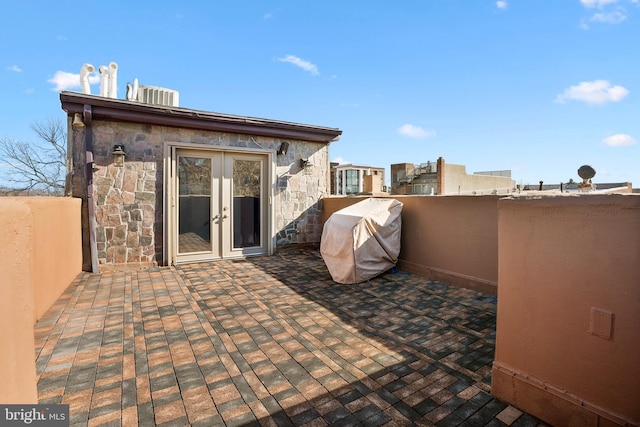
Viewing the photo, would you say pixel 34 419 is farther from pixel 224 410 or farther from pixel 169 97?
pixel 169 97

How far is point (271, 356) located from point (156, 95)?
6104mm

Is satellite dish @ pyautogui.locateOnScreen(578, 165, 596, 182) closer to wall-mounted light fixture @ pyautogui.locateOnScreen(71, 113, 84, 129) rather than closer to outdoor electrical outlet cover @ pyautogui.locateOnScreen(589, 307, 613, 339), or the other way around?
outdoor electrical outlet cover @ pyautogui.locateOnScreen(589, 307, 613, 339)

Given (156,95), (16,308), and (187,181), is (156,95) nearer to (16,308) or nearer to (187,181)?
(187,181)

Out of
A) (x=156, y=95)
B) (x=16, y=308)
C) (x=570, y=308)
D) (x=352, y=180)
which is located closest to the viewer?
(x=16, y=308)

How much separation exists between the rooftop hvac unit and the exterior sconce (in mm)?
1470

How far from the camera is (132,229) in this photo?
5.37 m

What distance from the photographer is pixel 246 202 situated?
645cm

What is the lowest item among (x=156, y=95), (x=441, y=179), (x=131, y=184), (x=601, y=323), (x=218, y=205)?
(x=601, y=323)

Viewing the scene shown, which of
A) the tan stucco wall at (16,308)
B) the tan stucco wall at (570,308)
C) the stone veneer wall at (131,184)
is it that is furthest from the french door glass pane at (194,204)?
the tan stucco wall at (570,308)

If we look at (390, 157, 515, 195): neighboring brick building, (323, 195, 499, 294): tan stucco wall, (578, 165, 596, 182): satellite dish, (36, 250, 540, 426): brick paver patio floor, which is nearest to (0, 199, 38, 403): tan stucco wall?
(36, 250, 540, 426): brick paver patio floor

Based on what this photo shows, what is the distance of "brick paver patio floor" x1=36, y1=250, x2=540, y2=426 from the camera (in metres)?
1.84

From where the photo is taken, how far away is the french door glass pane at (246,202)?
6.32 m

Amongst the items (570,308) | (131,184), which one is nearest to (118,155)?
(131,184)

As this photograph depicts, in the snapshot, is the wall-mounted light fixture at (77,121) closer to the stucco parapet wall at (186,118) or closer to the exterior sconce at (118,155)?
the stucco parapet wall at (186,118)
